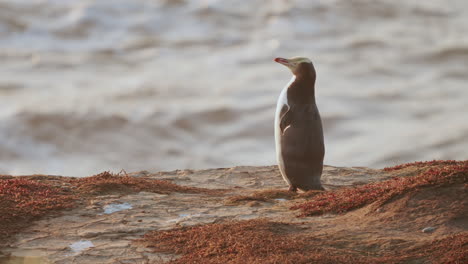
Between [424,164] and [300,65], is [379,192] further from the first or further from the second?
[424,164]

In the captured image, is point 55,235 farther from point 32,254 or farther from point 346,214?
point 346,214

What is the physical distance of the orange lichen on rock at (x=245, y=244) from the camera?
509cm

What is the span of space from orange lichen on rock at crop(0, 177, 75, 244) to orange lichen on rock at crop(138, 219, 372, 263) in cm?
122

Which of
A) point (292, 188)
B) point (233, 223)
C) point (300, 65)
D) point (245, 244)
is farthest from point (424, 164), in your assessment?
point (245, 244)

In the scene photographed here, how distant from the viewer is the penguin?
750 cm

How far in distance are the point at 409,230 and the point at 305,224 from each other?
→ 0.82 meters

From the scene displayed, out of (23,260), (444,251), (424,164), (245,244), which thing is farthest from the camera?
(424,164)

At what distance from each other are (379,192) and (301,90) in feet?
5.68

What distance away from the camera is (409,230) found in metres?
5.55

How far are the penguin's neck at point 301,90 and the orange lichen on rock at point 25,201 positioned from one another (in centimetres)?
243

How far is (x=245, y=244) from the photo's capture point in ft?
17.7

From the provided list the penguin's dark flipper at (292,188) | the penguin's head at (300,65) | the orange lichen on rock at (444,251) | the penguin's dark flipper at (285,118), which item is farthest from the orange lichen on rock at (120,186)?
the orange lichen on rock at (444,251)

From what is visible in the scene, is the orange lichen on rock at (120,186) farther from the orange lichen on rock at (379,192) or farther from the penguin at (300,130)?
the orange lichen on rock at (379,192)

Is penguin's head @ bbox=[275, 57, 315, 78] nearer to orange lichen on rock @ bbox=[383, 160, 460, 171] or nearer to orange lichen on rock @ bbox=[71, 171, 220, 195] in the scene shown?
orange lichen on rock @ bbox=[71, 171, 220, 195]
